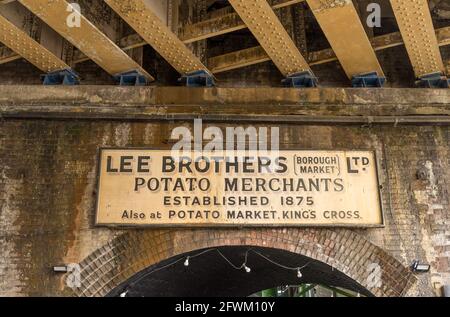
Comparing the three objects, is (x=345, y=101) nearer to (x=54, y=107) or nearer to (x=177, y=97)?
(x=177, y=97)

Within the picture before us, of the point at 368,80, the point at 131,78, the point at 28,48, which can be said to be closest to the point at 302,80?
the point at 368,80

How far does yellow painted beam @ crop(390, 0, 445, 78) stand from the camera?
6312 mm

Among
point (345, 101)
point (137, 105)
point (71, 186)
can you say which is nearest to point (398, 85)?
point (345, 101)

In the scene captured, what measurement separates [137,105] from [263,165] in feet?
6.46

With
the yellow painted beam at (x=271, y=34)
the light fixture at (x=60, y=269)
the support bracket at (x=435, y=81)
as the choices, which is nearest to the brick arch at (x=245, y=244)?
the light fixture at (x=60, y=269)

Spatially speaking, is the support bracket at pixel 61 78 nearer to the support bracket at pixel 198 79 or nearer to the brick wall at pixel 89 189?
the brick wall at pixel 89 189

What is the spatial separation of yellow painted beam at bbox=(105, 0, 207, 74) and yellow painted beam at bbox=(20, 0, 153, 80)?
17.6 inches

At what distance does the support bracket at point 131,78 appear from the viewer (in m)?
7.44

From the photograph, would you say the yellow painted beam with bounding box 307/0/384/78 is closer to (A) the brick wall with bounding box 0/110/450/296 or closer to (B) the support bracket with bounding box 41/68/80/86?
(A) the brick wall with bounding box 0/110/450/296

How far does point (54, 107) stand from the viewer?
7.20 metres

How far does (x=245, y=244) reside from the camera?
267 inches

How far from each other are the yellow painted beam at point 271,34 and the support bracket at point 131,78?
1827 millimetres
